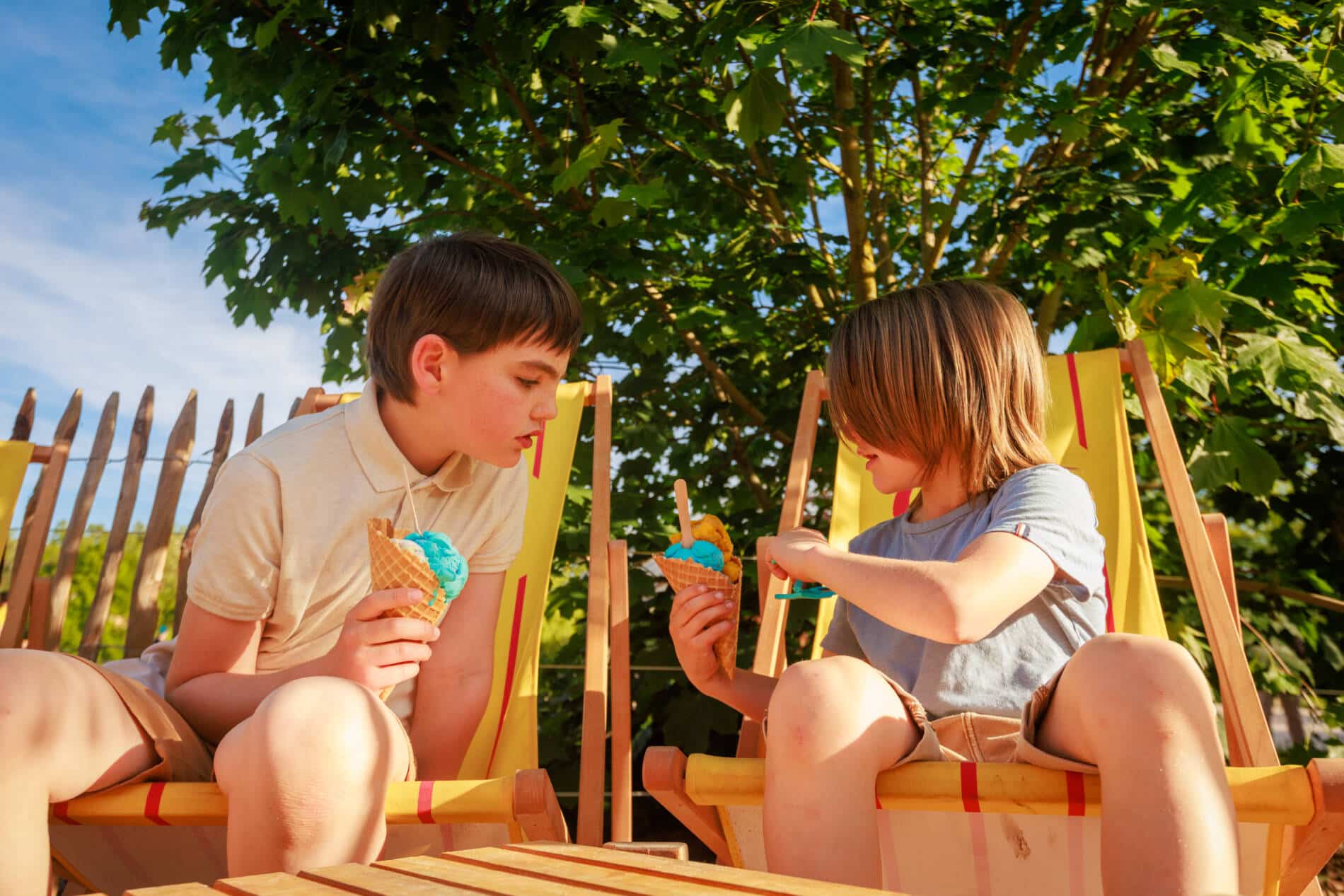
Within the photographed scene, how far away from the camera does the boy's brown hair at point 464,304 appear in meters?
1.70

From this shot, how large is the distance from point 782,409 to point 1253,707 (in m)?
1.75

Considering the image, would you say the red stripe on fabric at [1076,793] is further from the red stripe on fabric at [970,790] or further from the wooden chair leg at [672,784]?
the wooden chair leg at [672,784]

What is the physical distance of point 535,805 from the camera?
125 cm

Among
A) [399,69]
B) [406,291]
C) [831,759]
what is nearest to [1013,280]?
[399,69]

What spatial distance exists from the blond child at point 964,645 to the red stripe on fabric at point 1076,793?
0.02 metres

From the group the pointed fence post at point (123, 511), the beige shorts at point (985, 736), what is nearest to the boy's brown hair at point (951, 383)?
the beige shorts at point (985, 736)

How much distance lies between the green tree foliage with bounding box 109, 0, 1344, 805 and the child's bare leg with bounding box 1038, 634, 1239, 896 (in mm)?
1439

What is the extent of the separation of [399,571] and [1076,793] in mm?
900

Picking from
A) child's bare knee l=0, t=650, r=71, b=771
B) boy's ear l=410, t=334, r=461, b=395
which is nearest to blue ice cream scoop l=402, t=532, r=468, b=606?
boy's ear l=410, t=334, r=461, b=395

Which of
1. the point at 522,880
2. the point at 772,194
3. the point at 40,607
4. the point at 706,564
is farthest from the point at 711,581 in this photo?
the point at 772,194

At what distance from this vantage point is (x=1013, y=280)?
12.0 ft

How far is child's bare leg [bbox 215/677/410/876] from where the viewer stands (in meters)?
1.14

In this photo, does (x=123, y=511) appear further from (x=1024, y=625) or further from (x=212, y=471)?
(x=1024, y=625)

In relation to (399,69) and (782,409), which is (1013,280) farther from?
(399,69)
